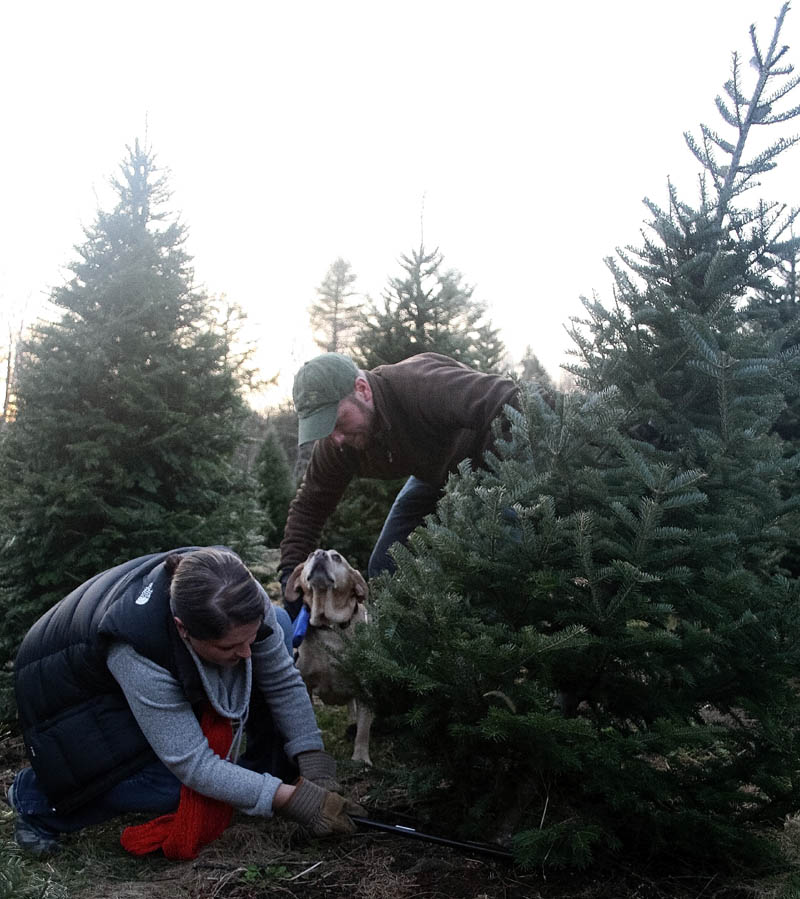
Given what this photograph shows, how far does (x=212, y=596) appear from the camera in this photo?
2846 millimetres

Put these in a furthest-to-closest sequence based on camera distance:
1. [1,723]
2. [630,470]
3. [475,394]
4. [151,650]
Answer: [1,723]
[475,394]
[151,650]
[630,470]

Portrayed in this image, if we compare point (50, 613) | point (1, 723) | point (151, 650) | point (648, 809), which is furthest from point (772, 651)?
point (1, 723)

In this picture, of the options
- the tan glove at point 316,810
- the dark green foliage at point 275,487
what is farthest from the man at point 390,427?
the dark green foliage at point 275,487

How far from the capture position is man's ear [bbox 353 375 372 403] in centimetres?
430

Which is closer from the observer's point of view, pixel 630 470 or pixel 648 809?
pixel 648 809

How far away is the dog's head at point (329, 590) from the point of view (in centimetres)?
442

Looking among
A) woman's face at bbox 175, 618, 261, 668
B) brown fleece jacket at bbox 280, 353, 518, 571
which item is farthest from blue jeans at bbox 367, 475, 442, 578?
woman's face at bbox 175, 618, 261, 668

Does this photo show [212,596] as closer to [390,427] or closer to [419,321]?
[390,427]

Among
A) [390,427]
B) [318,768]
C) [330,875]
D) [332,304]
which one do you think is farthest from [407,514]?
[332,304]

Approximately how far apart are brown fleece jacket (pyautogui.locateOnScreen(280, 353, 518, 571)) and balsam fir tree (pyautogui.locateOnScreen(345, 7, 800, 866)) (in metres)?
0.87

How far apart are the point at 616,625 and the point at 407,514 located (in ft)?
7.48

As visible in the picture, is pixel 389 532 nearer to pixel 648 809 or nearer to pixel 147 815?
pixel 147 815

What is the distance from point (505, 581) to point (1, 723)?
12.0 feet

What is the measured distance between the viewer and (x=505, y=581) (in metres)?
2.88
